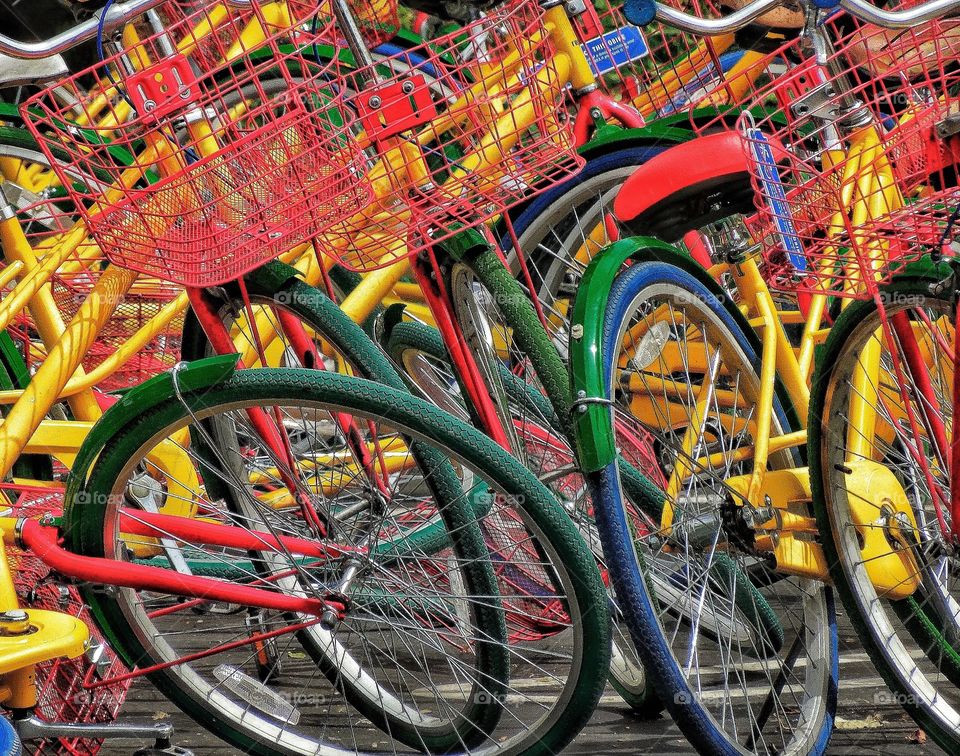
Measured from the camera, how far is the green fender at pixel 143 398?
8.23 feet

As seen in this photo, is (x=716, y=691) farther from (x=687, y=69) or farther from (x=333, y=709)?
(x=687, y=69)

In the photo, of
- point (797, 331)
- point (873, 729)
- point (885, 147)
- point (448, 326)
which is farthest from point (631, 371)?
point (797, 331)

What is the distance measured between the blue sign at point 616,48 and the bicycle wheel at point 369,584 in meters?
1.26

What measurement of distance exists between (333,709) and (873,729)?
131cm

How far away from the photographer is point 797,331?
16.9ft

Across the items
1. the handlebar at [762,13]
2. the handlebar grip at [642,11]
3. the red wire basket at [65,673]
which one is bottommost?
the red wire basket at [65,673]

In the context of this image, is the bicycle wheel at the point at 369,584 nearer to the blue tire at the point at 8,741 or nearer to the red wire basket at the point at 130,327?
the blue tire at the point at 8,741

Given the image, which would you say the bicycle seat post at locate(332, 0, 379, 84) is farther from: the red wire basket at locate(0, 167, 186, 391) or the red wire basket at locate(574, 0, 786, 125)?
the red wire basket at locate(0, 167, 186, 391)

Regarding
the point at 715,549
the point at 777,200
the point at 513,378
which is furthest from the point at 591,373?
the point at 513,378

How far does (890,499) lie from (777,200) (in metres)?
0.85

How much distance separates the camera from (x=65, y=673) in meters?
2.83

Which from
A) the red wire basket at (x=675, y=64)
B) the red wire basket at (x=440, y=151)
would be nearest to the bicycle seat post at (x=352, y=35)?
the red wire basket at (x=440, y=151)

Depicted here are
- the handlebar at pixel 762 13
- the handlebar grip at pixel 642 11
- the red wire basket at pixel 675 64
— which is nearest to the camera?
the handlebar at pixel 762 13

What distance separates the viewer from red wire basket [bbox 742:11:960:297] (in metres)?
2.37
